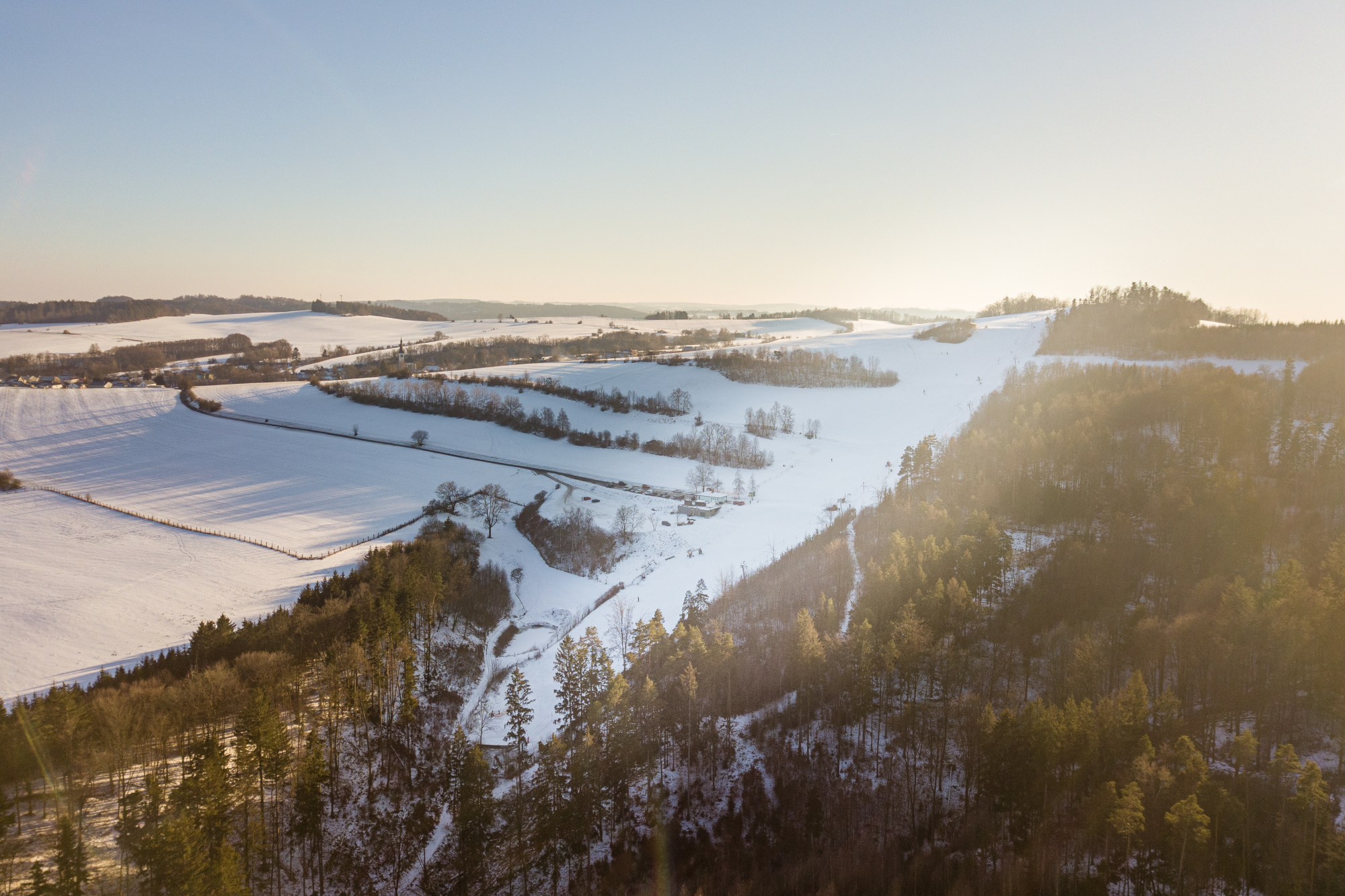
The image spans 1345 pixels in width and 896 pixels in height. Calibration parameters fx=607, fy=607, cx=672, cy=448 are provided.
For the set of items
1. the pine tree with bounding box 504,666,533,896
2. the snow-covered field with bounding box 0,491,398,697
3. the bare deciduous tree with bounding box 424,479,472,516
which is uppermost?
the bare deciduous tree with bounding box 424,479,472,516

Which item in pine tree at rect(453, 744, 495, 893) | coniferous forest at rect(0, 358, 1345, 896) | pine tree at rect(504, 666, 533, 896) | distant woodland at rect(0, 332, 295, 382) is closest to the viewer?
coniferous forest at rect(0, 358, 1345, 896)

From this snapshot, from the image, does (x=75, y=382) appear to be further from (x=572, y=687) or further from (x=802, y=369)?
(x=802, y=369)

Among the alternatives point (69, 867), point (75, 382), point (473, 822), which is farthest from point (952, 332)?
point (75, 382)

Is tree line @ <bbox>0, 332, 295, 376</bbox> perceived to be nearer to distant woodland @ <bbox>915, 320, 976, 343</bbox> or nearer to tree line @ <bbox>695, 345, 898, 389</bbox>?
tree line @ <bbox>695, 345, 898, 389</bbox>

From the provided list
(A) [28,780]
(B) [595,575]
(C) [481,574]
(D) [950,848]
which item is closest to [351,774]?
(A) [28,780]

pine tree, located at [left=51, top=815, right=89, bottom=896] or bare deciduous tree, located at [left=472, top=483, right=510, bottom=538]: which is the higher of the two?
bare deciduous tree, located at [left=472, top=483, right=510, bottom=538]

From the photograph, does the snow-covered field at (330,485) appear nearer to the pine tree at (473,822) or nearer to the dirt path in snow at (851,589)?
the dirt path in snow at (851,589)

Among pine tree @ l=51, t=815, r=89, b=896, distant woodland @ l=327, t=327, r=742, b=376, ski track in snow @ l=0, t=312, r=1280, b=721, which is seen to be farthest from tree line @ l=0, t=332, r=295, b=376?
pine tree @ l=51, t=815, r=89, b=896

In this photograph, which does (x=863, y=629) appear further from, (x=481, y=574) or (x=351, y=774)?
(x=481, y=574)
